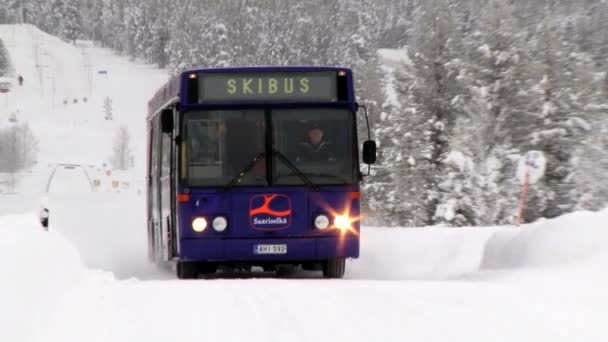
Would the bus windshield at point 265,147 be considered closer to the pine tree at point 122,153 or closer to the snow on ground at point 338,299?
the snow on ground at point 338,299

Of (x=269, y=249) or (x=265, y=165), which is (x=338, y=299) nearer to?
(x=269, y=249)

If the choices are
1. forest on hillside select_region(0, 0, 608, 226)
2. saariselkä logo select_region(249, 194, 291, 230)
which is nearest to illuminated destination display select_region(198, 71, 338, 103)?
saariselkä logo select_region(249, 194, 291, 230)

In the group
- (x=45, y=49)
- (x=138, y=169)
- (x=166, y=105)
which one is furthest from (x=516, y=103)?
(x=45, y=49)

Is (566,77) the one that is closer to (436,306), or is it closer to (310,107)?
(310,107)

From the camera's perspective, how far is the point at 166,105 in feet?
50.6

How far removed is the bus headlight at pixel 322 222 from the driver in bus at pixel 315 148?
0.81m

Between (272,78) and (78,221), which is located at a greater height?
(272,78)

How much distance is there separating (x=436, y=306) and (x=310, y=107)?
18.5ft

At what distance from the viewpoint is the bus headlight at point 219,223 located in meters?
13.7

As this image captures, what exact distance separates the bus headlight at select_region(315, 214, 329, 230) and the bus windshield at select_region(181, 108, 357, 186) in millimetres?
482

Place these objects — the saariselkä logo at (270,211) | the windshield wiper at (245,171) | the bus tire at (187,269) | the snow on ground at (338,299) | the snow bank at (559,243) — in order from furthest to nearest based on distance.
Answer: the bus tire at (187,269) < the saariselkä logo at (270,211) < the windshield wiper at (245,171) < the snow bank at (559,243) < the snow on ground at (338,299)

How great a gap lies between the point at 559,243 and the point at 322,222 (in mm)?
3508

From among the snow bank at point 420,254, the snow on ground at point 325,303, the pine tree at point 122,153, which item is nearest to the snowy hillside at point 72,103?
the pine tree at point 122,153

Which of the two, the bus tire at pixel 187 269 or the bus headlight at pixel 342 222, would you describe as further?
the bus tire at pixel 187 269
